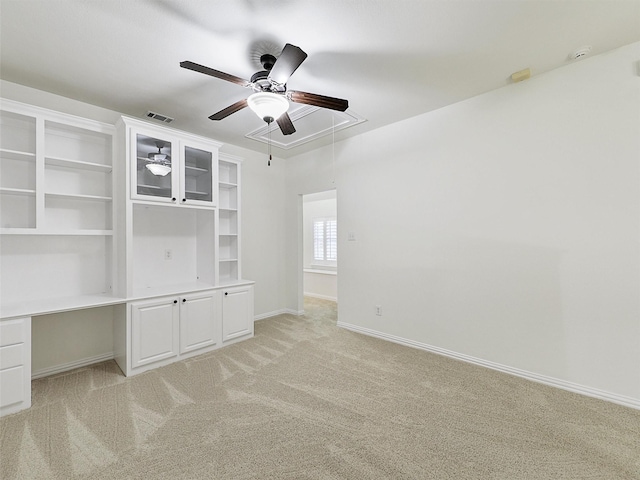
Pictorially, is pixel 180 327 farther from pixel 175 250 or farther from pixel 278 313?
pixel 278 313

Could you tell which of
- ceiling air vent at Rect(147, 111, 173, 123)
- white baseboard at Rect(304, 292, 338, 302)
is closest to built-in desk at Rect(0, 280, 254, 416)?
ceiling air vent at Rect(147, 111, 173, 123)

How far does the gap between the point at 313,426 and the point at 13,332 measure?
7.79ft

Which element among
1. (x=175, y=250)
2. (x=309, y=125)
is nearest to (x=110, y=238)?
(x=175, y=250)

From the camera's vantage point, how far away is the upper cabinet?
2.78m

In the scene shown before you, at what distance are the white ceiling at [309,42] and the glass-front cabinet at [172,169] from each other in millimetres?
451

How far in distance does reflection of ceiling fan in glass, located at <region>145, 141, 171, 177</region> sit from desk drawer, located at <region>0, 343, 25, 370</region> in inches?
71.4

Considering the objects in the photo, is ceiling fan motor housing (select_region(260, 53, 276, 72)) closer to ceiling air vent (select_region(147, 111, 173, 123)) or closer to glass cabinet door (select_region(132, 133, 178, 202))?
glass cabinet door (select_region(132, 133, 178, 202))

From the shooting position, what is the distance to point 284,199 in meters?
4.99

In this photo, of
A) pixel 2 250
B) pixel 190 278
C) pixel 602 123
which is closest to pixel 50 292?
pixel 2 250

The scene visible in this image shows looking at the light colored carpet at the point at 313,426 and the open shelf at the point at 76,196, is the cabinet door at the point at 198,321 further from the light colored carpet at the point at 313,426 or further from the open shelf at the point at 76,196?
the open shelf at the point at 76,196

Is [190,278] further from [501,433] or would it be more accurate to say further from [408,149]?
[501,433]

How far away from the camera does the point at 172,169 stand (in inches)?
119

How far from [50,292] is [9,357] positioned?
78cm

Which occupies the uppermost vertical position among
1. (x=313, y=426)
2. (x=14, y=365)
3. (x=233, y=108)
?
(x=233, y=108)
